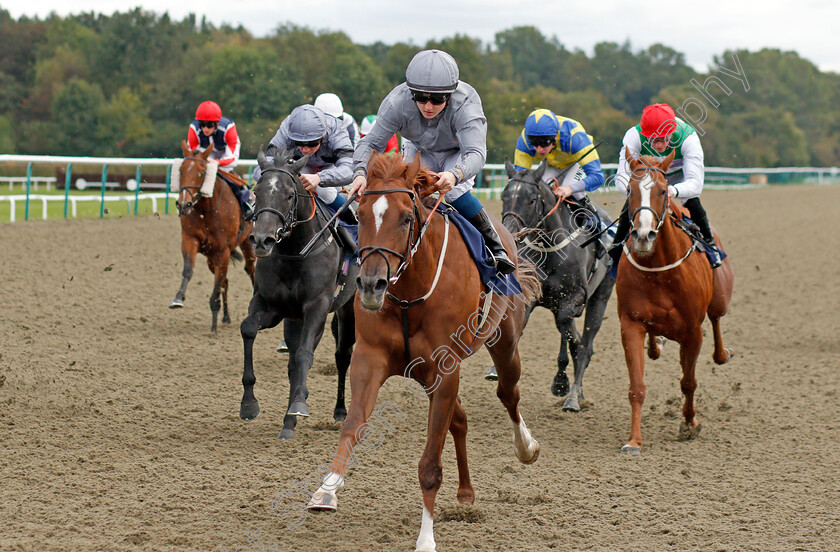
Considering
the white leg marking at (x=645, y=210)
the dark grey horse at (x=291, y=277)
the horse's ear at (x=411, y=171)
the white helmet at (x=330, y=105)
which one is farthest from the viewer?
the white helmet at (x=330, y=105)

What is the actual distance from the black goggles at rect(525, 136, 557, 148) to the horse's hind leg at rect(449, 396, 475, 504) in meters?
3.20

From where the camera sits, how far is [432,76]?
4395 millimetres

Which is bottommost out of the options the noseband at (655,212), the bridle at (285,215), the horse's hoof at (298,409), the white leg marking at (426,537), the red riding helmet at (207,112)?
the horse's hoof at (298,409)

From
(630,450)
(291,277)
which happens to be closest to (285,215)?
(291,277)

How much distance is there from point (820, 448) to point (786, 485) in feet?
2.98

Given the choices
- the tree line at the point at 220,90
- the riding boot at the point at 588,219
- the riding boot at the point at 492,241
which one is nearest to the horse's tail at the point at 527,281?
the riding boot at the point at 492,241

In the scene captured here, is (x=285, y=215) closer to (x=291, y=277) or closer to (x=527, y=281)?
(x=291, y=277)

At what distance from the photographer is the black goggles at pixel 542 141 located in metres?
7.16

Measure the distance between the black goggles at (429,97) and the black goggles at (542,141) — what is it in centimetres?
278

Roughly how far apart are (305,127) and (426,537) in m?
3.36

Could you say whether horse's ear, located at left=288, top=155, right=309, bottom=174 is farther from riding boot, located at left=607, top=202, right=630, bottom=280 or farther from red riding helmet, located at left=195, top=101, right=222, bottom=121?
red riding helmet, located at left=195, top=101, right=222, bottom=121

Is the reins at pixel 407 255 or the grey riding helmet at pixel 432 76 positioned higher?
the grey riding helmet at pixel 432 76

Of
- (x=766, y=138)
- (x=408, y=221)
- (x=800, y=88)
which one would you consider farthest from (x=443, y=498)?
(x=800, y=88)

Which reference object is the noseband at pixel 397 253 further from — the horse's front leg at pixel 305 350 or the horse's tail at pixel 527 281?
the horse's front leg at pixel 305 350
